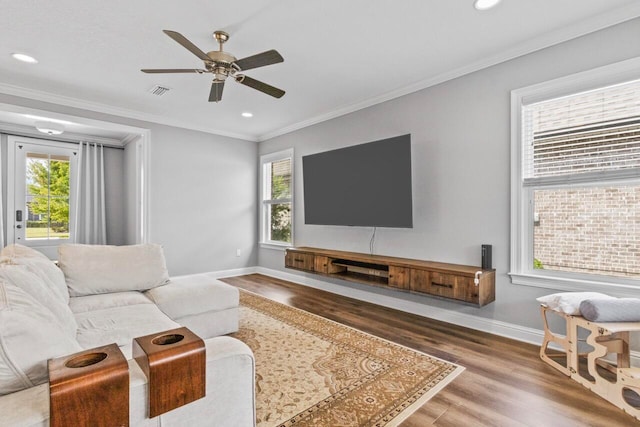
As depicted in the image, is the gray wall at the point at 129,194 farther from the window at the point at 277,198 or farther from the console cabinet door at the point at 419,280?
the console cabinet door at the point at 419,280

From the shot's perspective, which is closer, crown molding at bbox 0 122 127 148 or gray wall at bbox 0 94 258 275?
gray wall at bbox 0 94 258 275

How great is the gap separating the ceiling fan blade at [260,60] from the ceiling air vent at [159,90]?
175cm

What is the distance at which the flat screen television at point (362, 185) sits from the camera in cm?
340

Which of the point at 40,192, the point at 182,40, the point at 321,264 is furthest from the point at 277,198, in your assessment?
the point at 40,192

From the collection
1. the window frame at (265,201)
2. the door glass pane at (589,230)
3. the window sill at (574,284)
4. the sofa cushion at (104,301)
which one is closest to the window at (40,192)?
the window frame at (265,201)

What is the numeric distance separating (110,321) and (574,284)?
132 inches

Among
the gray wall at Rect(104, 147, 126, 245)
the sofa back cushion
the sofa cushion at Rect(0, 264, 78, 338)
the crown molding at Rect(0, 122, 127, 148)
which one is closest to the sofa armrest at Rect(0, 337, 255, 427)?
the sofa cushion at Rect(0, 264, 78, 338)

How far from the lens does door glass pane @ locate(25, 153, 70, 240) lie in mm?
5141

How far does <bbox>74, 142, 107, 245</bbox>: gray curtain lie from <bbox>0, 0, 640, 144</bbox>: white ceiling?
188 cm

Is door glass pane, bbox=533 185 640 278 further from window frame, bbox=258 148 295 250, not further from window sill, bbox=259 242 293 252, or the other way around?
window frame, bbox=258 148 295 250

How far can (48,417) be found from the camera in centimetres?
76

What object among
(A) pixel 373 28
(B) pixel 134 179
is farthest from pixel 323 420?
(B) pixel 134 179

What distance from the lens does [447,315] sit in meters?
3.27

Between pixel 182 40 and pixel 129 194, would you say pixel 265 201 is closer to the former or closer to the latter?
pixel 129 194
